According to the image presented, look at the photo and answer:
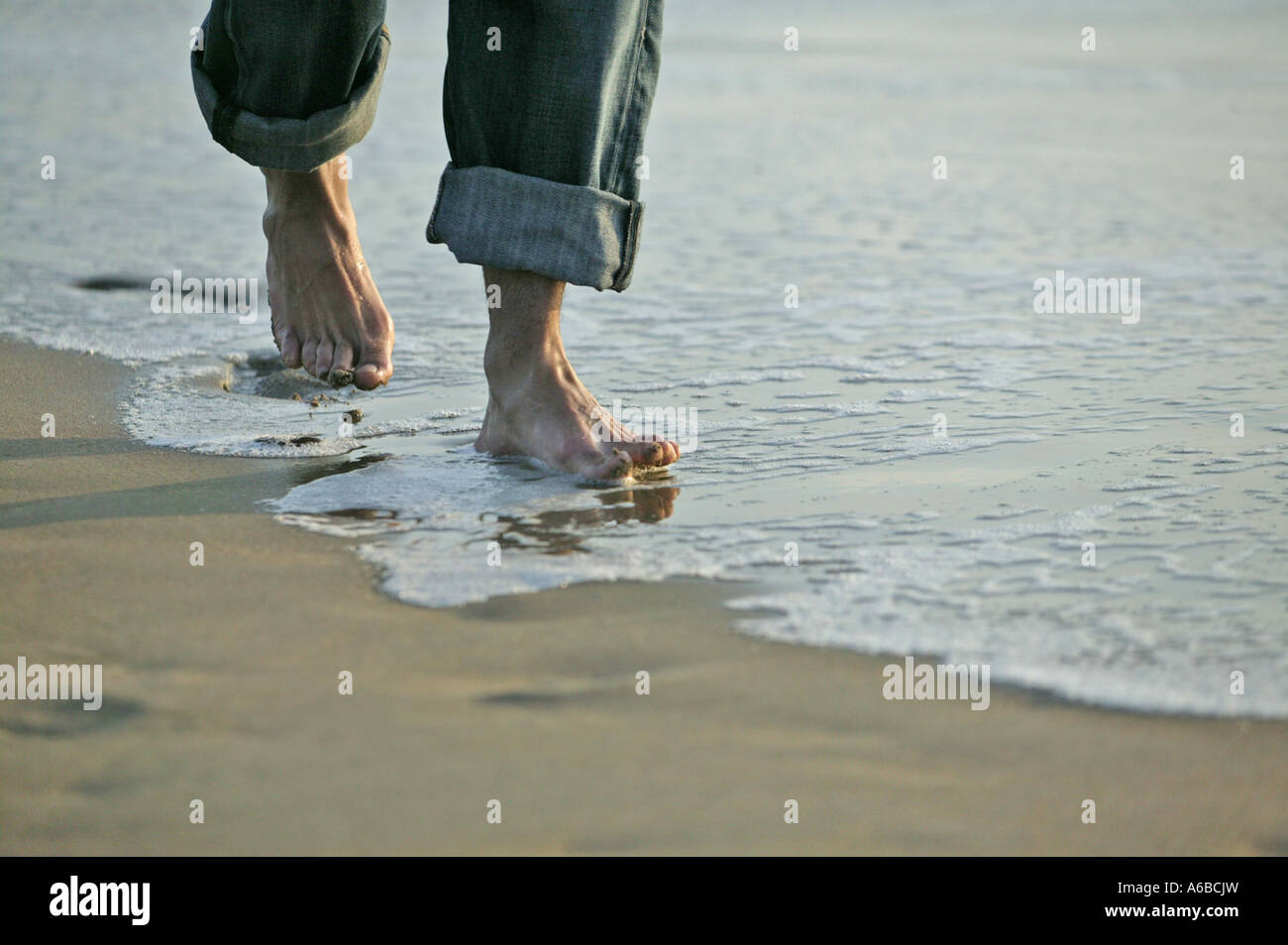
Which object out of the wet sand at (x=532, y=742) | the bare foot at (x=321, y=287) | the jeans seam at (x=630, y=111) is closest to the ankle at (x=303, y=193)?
the bare foot at (x=321, y=287)

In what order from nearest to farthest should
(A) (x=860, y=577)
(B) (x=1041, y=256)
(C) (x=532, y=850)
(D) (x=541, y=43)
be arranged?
(C) (x=532, y=850), (A) (x=860, y=577), (D) (x=541, y=43), (B) (x=1041, y=256)

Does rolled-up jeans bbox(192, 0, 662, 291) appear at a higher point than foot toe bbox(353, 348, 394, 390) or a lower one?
higher

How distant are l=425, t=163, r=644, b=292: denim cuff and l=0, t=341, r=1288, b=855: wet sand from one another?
556mm

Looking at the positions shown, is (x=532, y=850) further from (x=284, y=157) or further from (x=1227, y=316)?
(x=1227, y=316)

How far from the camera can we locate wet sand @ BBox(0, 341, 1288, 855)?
111 cm

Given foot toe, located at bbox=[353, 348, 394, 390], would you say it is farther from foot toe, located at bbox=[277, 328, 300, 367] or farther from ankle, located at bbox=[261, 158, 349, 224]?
ankle, located at bbox=[261, 158, 349, 224]

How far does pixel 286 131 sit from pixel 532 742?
1295 mm

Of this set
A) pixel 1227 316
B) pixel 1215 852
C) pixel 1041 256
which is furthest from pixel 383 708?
pixel 1041 256

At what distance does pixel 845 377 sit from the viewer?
2525 millimetres

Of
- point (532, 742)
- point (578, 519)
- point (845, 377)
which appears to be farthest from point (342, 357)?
point (532, 742)

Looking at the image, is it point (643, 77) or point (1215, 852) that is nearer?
point (1215, 852)

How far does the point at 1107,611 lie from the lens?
147cm

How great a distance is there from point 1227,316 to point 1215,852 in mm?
2060

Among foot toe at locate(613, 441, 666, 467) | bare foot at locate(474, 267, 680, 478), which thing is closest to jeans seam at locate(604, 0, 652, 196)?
bare foot at locate(474, 267, 680, 478)
